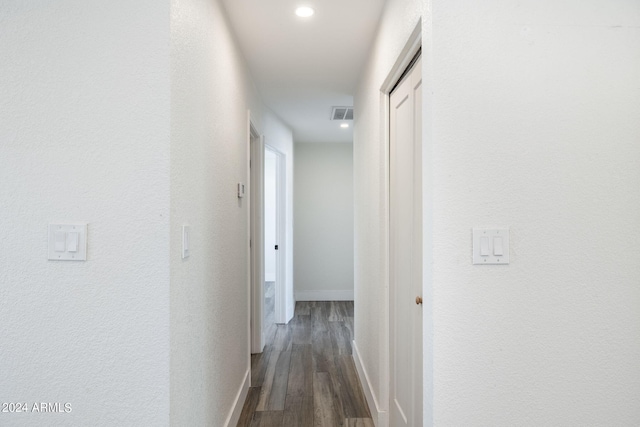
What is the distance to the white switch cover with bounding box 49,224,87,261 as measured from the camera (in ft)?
3.95

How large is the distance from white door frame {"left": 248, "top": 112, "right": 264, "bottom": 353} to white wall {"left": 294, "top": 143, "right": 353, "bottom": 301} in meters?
2.04

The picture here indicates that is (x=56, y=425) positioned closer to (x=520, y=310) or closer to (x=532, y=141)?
(x=520, y=310)

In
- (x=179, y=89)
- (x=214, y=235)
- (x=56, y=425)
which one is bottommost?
(x=56, y=425)

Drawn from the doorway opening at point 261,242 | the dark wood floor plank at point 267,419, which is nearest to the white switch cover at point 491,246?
the dark wood floor plank at point 267,419

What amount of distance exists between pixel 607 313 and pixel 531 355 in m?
0.28

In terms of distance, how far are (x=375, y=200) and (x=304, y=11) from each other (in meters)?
1.11

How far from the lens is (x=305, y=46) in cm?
247

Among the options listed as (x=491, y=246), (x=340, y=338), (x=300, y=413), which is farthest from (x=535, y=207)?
(x=340, y=338)

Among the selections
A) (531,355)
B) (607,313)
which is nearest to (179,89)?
(531,355)

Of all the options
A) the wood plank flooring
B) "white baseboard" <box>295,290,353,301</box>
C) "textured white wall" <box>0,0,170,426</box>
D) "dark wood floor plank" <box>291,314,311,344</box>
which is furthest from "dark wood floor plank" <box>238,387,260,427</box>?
Result: "white baseboard" <box>295,290,353,301</box>

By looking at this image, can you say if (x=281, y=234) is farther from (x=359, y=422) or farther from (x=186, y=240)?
(x=186, y=240)

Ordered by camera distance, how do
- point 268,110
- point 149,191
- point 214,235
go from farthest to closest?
1. point 268,110
2. point 214,235
3. point 149,191

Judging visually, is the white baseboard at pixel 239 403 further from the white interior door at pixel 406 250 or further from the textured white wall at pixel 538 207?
the textured white wall at pixel 538 207

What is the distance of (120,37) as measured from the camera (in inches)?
47.8
